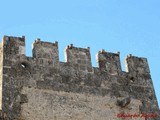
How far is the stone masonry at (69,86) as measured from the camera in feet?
52.1

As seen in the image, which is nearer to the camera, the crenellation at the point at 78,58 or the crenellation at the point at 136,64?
the crenellation at the point at 78,58

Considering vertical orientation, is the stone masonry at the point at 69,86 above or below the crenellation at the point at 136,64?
below

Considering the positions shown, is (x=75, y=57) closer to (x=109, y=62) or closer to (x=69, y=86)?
(x=69, y=86)

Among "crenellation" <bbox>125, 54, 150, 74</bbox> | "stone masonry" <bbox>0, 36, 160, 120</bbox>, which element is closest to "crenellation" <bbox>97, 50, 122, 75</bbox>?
"stone masonry" <bbox>0, 36, 160, 120</bbox>

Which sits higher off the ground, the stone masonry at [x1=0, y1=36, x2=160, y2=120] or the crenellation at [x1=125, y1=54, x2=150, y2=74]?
the crenellation at [x1=125, y1=54, x2=150, y2=74]

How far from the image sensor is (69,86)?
16953mm

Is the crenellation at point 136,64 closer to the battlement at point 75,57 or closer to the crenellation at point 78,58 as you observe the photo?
the battlement at point 75,57

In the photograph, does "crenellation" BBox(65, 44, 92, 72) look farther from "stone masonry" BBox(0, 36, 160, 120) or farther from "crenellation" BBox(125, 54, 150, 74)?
"crenellation" BBox(125, 54, 150, 74)

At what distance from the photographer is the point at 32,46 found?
17.3 meters

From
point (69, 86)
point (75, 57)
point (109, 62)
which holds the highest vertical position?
point (75, 57)

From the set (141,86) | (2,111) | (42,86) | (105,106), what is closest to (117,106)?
(105,106)

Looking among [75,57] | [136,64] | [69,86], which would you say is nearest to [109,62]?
[136,64]

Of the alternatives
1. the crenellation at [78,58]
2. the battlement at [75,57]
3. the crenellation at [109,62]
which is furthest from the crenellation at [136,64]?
the crenellation at [78,58]

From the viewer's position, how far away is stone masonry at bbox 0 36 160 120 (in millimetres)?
15875
